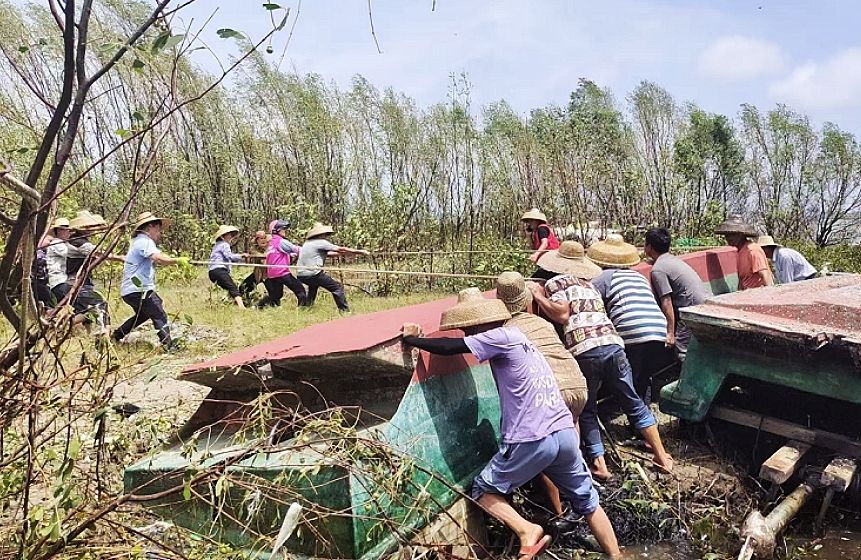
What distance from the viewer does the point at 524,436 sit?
3566 millimetres

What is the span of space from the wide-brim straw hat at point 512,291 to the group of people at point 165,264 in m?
2.12

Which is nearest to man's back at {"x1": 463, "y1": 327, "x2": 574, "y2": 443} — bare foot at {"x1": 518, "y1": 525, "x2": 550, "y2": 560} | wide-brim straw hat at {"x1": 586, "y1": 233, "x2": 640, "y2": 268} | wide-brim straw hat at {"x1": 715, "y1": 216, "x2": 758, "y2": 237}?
bare foot at {"x1": 518, "y1": 525, "x2": 550, "y2": 560}

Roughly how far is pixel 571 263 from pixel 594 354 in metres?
0.76

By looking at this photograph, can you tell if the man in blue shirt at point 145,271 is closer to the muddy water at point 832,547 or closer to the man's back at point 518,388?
the man's back at point 518,388

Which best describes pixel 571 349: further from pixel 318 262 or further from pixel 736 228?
pixel 318 262

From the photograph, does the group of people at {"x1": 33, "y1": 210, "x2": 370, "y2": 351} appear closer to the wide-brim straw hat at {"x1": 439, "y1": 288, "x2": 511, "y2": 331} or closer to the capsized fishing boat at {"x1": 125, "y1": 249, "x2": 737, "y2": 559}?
the capsized fishing boat at {"x1": 125, "y1": 249, "x2": 737, "y2": 559}

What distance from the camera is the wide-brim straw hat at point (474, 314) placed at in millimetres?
3793

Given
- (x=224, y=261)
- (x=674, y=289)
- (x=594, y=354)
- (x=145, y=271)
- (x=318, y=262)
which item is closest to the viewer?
(x=594, y=354)

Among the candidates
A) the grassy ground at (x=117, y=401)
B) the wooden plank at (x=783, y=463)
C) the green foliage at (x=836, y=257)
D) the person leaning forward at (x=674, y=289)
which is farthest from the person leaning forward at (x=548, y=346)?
the green foliage at (x=836, y=257)

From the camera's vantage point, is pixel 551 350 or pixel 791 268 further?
pixel 791 268

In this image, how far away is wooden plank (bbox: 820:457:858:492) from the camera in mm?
3971

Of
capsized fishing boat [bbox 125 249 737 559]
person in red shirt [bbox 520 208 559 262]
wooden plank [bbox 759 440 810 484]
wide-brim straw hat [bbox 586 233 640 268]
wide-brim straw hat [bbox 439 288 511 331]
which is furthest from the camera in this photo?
person in red shirt [bbox 520 208 559 262]

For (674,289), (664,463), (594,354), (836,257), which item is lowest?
(664,463)

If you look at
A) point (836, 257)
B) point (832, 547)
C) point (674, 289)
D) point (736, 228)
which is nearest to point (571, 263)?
point (674, 289)
